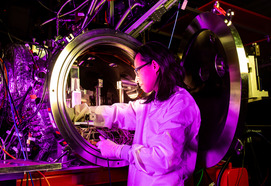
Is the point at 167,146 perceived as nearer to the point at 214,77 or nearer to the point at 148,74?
the point at 148,74

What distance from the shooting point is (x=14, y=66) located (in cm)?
169

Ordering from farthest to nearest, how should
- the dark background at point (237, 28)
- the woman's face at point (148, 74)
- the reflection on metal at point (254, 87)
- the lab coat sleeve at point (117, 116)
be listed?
1. the dark background at point (237, 28)
2. the lab coat sleeve at point (117, 116)
3. the woman's face at point (148, 74)
4. the reflection on metal at point (254, 87)

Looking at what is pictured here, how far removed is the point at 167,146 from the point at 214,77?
2.03 ft

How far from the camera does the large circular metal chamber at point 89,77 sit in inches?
52.6

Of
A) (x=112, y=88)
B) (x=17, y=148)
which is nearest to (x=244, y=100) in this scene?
(x=112, y=88)

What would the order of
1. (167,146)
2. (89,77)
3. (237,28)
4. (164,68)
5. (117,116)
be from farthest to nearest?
(237,28)
(89,77)
(117,116)
(164,68)
(167,146)

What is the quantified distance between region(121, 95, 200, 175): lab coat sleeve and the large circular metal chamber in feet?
1.04

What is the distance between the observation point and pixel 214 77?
4.85ft

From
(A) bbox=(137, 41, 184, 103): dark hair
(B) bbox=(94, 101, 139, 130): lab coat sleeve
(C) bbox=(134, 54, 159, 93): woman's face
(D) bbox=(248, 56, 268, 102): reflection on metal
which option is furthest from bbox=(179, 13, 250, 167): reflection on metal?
(B) bbox=(94, 101, 139, 130): lab coat sleeve

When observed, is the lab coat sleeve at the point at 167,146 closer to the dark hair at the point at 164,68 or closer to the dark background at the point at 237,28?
the dark hair at the point at 164,68

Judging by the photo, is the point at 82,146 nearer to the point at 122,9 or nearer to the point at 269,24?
the point at 122,9

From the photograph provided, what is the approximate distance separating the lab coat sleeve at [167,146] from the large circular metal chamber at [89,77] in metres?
0.32

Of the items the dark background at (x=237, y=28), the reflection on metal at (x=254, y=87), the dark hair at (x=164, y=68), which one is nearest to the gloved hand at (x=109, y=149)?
the dark hair at (x=164, y=68)

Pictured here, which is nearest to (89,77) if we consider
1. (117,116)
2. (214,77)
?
(117,116)
